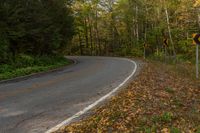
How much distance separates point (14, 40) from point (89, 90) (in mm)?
12682

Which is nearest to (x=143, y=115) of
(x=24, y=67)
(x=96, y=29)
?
(x=24, y=67)

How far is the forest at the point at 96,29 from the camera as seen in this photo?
21312 millimetres

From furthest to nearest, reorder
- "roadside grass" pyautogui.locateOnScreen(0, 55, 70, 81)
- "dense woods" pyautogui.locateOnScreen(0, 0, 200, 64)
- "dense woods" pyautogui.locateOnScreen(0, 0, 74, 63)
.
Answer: "dense woods" pyautogui.locateOnScreen(0, 0, 200, 64), "dense woods" pyautogui.locateOnScreen(0, 0, 74, 63), "roadside grass" pyautogui.locateOnScreen(0, 55, 70, 81)

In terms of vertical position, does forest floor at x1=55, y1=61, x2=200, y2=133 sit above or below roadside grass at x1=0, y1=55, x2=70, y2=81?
below

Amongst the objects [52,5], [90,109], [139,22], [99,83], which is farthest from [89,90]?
[139,22]

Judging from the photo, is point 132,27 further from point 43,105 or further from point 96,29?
point 43,105

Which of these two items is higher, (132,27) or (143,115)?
(132,27)

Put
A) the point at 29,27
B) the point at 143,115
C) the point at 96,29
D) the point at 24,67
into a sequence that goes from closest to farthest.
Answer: the point at 143,115 → the point at 24,67 → the point at 29,27 → the point at 96,29

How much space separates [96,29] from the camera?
178 ft

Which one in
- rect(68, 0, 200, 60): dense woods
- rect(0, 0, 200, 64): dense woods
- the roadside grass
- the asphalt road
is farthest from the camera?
rect(68, 0, 200, 60): dense woods

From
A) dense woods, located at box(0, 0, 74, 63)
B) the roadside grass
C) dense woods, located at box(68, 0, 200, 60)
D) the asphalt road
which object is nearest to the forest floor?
the asphalt road

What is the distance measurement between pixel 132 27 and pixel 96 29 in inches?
267

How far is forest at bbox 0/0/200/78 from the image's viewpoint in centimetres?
2131

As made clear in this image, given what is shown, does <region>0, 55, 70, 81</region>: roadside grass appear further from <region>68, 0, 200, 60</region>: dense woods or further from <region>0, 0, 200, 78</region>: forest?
<region>68, 0, 200, 60</region>: dense woods
